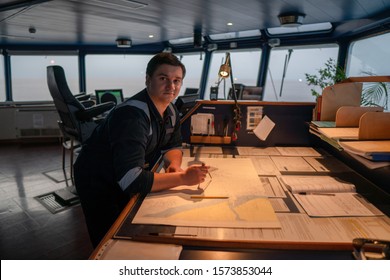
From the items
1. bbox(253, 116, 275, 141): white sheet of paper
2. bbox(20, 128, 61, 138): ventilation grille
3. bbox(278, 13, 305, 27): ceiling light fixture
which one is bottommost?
bbox(20, 128, 61, 138): ventilation grille

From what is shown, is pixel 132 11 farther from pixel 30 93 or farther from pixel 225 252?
pixel 30 93

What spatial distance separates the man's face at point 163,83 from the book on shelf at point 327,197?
2.26 ft

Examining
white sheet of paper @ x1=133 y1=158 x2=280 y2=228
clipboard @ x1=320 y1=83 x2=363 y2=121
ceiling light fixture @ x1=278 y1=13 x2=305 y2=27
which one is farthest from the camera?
ceiling light fixture @ x1=278 y1=13 x2=305 y2=27

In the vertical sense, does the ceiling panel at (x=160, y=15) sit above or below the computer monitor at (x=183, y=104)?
above

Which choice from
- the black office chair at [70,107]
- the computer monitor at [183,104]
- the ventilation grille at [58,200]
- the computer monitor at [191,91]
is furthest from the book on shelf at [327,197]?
the computer monitor at [191,91]

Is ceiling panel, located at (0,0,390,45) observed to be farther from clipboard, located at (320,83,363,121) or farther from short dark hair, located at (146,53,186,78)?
short dark hair, located at (146,53,186,78)

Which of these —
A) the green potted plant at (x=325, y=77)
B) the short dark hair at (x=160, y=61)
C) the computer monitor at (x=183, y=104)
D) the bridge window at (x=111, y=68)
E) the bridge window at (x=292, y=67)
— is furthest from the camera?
the bridge window at (x=111, y=68)

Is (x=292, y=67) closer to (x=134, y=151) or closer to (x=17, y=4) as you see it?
(x=17, y=4)

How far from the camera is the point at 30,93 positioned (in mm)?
7324

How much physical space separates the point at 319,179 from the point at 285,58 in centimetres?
521

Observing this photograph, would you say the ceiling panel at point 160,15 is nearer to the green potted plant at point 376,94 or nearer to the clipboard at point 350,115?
the green potted plant at point 376,94

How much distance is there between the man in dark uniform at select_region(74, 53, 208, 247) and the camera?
121 centimetres

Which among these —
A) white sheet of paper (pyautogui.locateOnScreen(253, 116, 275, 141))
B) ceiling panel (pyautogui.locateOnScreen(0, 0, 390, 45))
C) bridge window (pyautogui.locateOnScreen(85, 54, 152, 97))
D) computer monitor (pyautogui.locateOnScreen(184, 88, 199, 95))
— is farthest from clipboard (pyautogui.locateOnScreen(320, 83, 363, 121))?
bridge window (pyautogui.locateOnScreen(85, 54, 152, 97))

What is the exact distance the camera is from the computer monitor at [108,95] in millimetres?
5406
